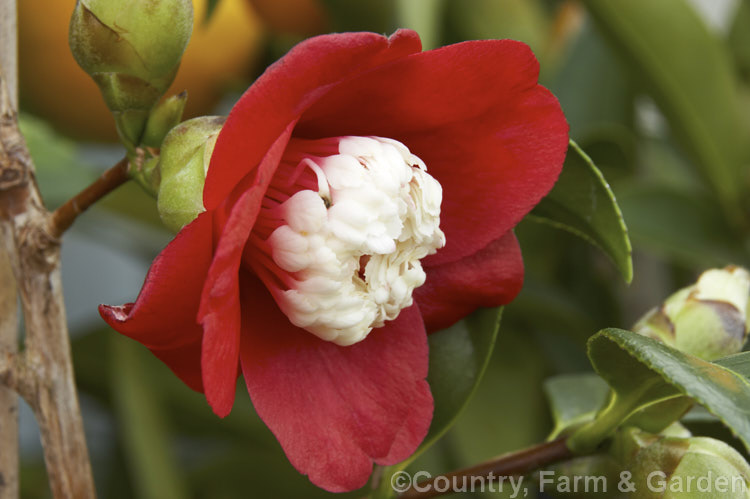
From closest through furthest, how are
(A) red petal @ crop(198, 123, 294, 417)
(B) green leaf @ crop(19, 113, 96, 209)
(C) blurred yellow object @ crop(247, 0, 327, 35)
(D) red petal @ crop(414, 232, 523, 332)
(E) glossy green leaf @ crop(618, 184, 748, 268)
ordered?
(A) red petal @ crop(198, 123, 294, 417) < (D) red petal @ crop(414, 232, 523, 332) < (B) green leaf @ crop(19, 113, 96, 209) < (E) glossy green leaf @ crop(618, 184, 748, 268) < (C) blurred yellow object @ crop(247, 0, 327, 35)

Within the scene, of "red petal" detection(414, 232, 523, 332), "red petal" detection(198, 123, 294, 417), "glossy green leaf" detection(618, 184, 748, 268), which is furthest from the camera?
"glossy green leaf" detection(618, 184, 748, 268)

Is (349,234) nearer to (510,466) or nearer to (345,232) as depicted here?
(345,232)

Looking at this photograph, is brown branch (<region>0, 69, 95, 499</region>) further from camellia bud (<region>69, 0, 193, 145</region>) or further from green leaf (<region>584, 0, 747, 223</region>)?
green leaf (<region>584, 0, 747, 223</region>)

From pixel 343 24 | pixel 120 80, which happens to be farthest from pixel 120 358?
pixel 120 80

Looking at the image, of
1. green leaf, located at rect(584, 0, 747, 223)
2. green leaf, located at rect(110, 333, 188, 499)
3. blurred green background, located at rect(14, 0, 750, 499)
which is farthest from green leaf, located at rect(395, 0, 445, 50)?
green leaf, located at rect(110, 333, 188, 499)

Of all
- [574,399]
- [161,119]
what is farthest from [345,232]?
[574,399]

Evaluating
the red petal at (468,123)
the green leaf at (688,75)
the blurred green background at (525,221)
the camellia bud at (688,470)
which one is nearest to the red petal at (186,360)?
the red petal at (468,123)

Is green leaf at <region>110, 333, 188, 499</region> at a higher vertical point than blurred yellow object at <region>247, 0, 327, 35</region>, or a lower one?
lower

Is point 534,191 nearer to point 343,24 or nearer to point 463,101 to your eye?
point 463,101
